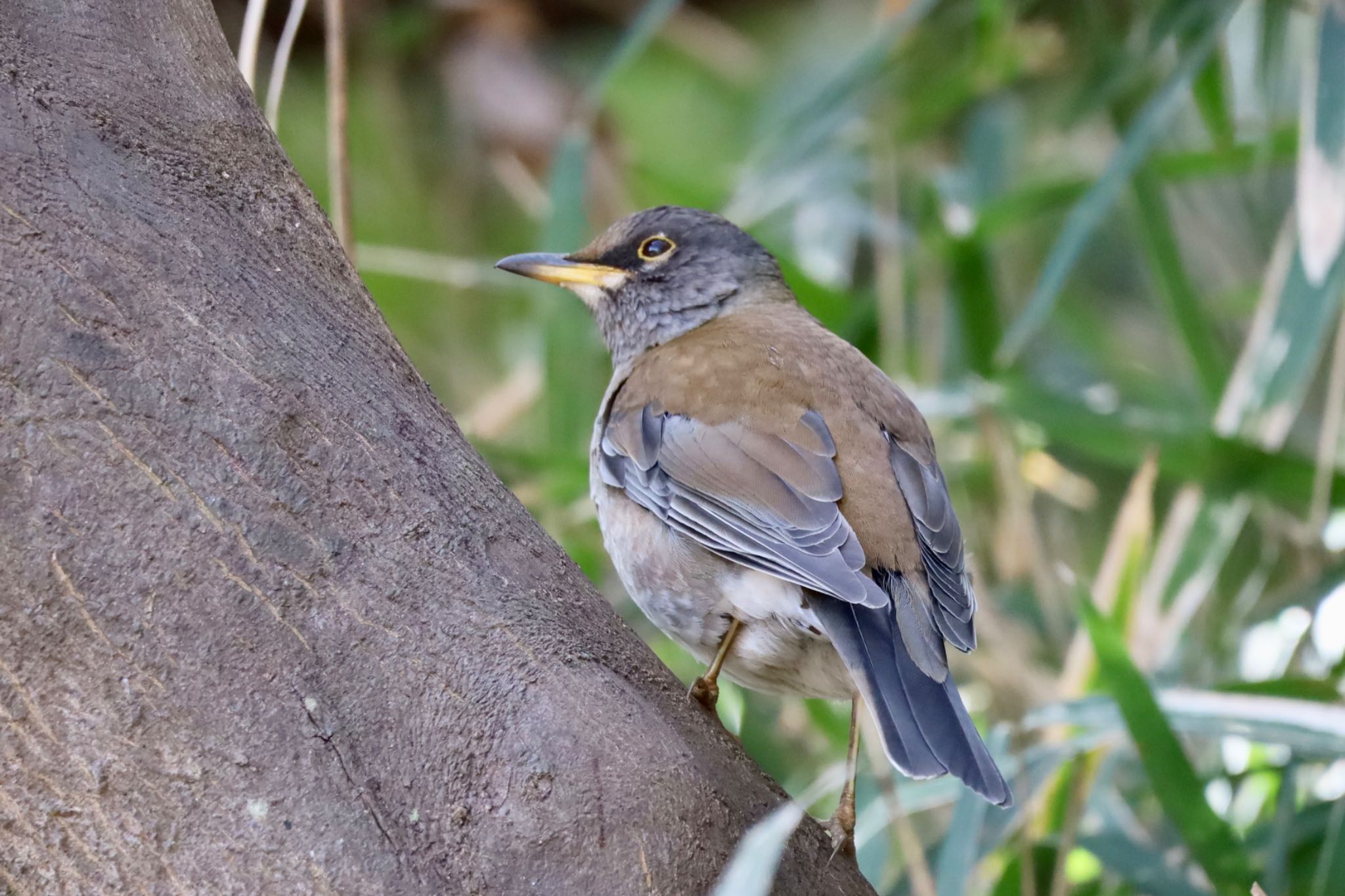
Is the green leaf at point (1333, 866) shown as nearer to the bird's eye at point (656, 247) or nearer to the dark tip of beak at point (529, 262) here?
the bird's eye at point (656, 247)

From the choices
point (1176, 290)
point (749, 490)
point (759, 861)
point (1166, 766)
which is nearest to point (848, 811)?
point (749, 490)

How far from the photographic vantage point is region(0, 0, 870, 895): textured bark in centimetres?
163

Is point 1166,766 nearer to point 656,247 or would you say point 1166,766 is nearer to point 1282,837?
point 1282,837

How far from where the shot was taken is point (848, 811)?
8.52ft

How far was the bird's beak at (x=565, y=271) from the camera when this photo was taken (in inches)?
146

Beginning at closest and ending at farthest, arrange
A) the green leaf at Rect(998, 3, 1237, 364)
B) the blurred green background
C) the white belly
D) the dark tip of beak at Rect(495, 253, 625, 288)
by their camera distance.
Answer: the white belly → the blurred green background → the dark tip of beak at Rect(495, 253, 625, 288) → the green leaf at Rect(998, 3, 1237, 364)

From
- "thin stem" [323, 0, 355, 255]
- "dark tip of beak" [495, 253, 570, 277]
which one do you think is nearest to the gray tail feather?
"thin stem" [323, 0, 355, 255]

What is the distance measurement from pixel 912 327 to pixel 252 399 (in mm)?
3733

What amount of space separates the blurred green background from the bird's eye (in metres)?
0.65

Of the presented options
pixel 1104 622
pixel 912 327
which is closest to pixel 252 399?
pixel 1104 622

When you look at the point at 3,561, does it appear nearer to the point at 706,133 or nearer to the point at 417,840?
the point at 417,840

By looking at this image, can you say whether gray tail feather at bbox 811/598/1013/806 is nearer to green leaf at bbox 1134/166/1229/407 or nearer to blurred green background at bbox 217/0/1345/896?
blurred green background at bbox 217/0/1345/896

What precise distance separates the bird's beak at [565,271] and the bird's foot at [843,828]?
66.6 inches

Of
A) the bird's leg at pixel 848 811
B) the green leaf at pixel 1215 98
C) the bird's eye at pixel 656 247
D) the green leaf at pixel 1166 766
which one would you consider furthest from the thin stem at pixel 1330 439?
the bird's eye at pixel 656 247
